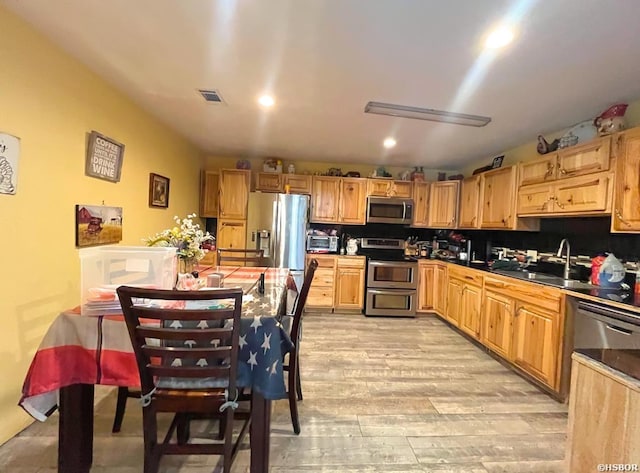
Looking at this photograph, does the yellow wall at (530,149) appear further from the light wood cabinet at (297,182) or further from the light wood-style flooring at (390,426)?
the light wood cabinet at (297,182)

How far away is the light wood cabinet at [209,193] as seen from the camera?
4.79m

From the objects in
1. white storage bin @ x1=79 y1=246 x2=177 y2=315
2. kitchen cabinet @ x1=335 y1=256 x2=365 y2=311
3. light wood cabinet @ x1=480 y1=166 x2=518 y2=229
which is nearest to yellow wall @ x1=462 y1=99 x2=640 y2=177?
light wood cabinet @ x1=480 y1=166 x2=518 y2=229

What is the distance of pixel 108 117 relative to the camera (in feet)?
→ 8.31

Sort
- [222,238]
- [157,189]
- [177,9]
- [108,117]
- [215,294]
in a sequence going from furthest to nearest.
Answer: [222,238] → [157,189] → [108,117] → [177,9] → [215,294]

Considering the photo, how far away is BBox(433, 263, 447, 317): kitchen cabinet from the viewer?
4.41 meters

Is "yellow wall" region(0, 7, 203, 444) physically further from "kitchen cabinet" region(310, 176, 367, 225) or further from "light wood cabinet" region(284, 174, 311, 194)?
"kitchen cabinet" region(310, 176, 367, 225)

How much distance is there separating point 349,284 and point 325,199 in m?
1.34

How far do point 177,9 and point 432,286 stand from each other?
429 cm

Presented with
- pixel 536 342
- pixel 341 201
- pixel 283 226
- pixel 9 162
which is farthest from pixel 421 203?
pixel 9 162

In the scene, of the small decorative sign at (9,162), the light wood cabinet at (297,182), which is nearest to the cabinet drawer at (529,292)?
the light wood cabinet at (297,182)

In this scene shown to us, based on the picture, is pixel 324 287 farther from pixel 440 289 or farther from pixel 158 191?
pixel 158 191

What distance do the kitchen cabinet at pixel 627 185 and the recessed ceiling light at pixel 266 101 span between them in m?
2.64

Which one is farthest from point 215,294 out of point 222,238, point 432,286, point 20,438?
point 432,286

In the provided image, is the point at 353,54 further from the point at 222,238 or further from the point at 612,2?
the point at 222,238
